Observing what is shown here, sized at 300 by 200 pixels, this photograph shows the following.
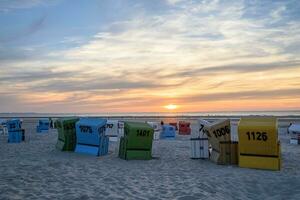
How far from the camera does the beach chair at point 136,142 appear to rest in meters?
15.6

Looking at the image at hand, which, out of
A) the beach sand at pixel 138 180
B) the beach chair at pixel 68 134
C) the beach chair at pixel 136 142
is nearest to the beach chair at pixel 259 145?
the beach sand at pixel 138 180

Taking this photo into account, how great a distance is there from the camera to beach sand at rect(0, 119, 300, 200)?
30.3ft

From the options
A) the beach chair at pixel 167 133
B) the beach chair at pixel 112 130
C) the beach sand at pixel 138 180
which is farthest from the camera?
the beach chair at pixel 167 133

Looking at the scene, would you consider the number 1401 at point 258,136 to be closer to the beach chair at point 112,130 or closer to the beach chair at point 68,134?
the beach chair at point 68,134

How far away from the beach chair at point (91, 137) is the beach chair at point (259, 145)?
6.58m

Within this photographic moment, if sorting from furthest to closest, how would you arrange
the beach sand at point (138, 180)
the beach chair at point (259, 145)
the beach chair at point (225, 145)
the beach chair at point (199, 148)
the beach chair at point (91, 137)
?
the beach chair at point (91, 137)
the beach chair at point (199, 148)
the beach chair at point (225, 145)
the beach chair at point (259, 145)
the beach sand at point (138, 180)

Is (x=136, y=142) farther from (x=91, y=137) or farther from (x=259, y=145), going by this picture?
(x=259, y=145)

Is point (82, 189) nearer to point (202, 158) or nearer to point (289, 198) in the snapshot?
point (289, 198)

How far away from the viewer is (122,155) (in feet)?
52.5

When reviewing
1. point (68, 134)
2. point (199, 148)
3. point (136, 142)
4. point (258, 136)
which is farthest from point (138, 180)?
point (68, 134)

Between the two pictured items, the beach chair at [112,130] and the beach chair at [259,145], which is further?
the beach chair at [112,130]

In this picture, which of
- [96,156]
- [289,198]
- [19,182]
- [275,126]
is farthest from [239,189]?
[96,156]

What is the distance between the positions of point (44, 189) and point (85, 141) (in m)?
7.90

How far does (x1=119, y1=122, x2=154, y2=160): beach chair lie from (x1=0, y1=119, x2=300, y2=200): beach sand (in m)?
0.53
